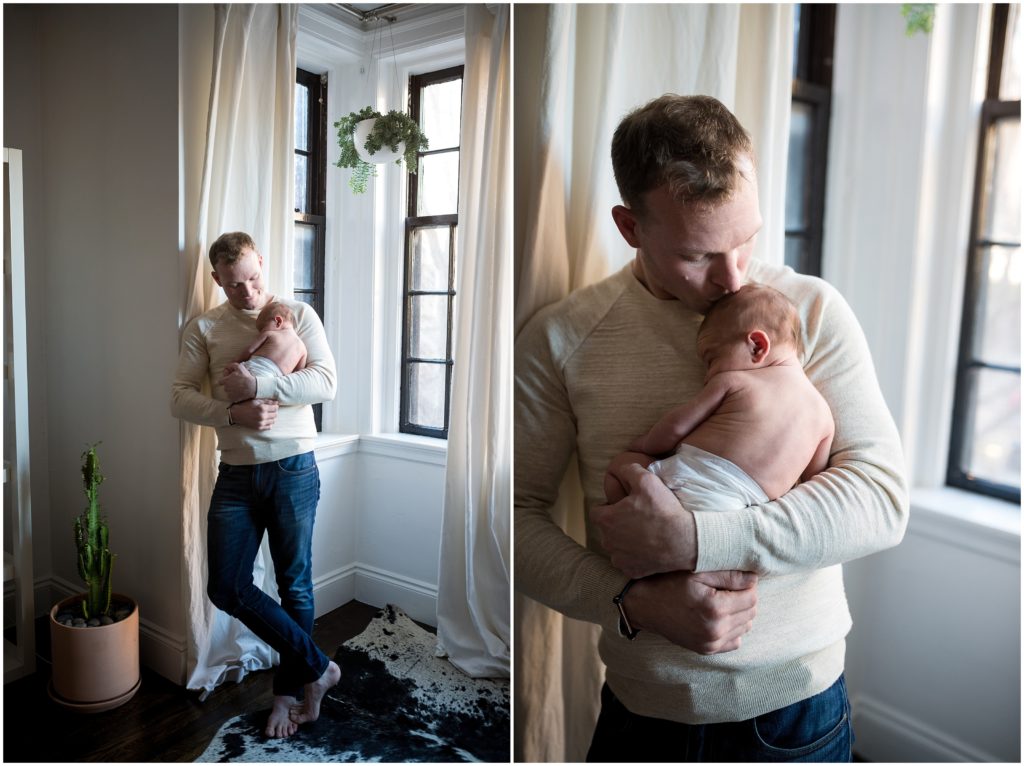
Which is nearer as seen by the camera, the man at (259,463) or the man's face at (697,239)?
the man's face at (697,239)

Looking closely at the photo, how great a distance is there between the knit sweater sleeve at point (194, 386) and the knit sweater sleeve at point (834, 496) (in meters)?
0.71

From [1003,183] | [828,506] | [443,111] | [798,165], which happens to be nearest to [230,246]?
[443,111]

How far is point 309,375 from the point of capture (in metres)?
1.07

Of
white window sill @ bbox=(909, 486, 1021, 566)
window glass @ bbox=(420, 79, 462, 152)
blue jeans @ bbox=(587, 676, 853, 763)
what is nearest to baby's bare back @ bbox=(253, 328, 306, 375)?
window glass @ bbox=(420, 79, 462, 152)

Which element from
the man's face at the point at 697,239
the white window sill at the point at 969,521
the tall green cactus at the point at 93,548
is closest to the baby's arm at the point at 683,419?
the man's face at the point at 697,239

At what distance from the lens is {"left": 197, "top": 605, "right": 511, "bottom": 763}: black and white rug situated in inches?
43.9

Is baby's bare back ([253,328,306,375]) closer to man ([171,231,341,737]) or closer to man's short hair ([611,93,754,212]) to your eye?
man ([171,231,341,737])

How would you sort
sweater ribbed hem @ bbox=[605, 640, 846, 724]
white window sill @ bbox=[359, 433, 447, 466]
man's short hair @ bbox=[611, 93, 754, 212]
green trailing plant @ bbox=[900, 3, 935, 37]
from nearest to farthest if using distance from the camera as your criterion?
man's short hair @ bbox=[611, 93, 754, 212] → sweater ribbed hem @ bbox=[605, 640, 846, 724] → white window sill @ bbox=[359, 433, 447, 466] → green trailing plant @ bbox=[900, 3, 935, 37]

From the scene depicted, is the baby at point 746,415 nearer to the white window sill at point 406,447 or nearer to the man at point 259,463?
the white window sill at point 406,447

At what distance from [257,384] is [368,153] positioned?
37cm

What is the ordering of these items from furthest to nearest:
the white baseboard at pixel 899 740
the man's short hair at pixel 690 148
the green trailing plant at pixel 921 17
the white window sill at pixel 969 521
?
the white baseboard at pixel 899 740, the white window sill at pixel 969 521, the green trailing plant at pixel 921 17, the man's short hair at pixel 690 148

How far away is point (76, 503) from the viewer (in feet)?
3.72

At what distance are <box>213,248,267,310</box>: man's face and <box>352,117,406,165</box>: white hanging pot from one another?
0.69 ft

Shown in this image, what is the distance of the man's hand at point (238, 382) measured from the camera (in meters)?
1.05
